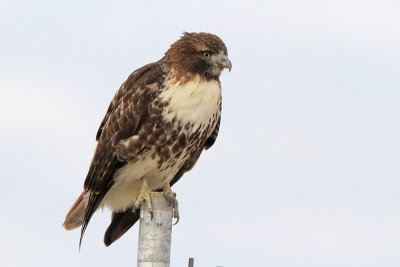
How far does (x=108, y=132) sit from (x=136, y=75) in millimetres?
698

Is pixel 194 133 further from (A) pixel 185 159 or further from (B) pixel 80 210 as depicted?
(B) pixel 80 210

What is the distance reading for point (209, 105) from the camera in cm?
871

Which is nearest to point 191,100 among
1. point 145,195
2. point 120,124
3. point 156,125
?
point 156,125

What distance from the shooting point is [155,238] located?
7.38m

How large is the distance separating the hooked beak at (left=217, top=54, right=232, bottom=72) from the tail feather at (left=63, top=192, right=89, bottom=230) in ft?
7.09

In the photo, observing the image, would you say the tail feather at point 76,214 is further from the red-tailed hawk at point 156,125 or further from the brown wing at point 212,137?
the brown wing at point 212,137

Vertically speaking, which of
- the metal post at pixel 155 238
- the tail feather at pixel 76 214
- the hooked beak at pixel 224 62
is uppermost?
the hooked beak at pixel 224 62

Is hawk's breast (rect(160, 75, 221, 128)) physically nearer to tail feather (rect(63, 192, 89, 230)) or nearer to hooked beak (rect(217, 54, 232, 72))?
hooked beak (rect(217, 54, 232, 72))

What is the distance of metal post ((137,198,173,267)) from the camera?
23.8 ft

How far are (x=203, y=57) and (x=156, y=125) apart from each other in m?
0.96

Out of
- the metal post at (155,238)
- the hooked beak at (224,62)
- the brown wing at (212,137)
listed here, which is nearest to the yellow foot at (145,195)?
the metal post at (155,238)

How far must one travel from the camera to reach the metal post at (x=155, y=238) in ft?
23.8

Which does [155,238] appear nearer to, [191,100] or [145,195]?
[145,195]

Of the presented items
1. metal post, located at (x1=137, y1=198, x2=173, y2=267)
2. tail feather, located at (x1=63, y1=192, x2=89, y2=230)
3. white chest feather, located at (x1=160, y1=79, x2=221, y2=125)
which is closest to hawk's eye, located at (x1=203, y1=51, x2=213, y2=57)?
white chest feather, located at (x1=160, y1=79, x2=221, y2=125)
